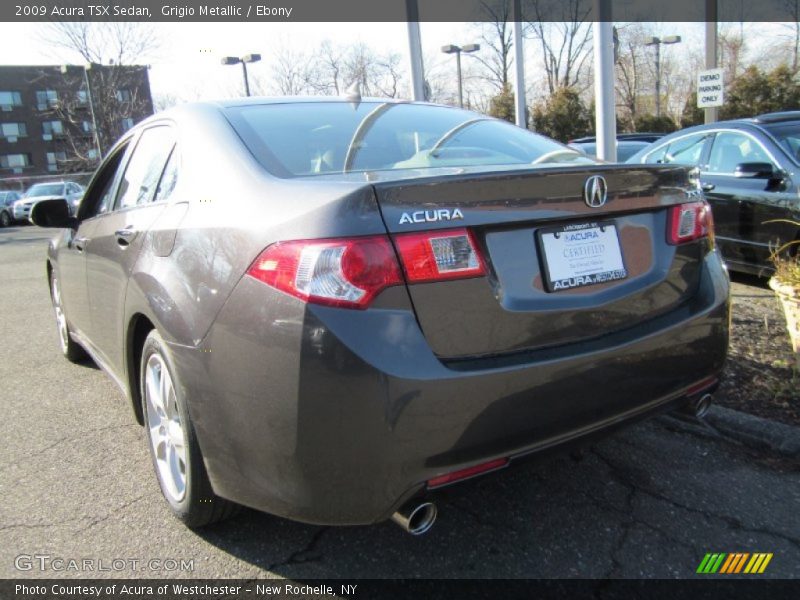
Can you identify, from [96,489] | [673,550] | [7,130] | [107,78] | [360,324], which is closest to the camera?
[360,324]

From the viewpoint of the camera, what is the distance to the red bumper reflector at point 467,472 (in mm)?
1895

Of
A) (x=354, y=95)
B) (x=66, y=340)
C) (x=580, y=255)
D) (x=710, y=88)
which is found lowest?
(x=66, y=340)

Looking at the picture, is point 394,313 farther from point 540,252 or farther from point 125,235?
point 125,235

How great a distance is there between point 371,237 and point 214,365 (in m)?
0.66

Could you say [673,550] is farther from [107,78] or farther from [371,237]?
[107,78]

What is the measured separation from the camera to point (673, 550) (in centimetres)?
236

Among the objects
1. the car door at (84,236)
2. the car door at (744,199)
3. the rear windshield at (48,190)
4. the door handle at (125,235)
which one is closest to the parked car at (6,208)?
the rear windshield at (48,190)

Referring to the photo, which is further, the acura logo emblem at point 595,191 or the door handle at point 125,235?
the door handle at point 125,235

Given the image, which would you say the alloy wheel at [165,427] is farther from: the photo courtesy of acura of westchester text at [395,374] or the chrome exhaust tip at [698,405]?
the chrome exhaust tip at [698,405]

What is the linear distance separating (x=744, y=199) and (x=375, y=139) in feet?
13.9

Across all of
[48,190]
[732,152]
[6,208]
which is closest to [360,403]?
[732,152]

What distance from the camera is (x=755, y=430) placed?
3111mm

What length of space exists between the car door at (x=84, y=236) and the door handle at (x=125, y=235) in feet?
2.05

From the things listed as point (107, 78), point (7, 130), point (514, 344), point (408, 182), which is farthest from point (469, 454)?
point (7, 130)
